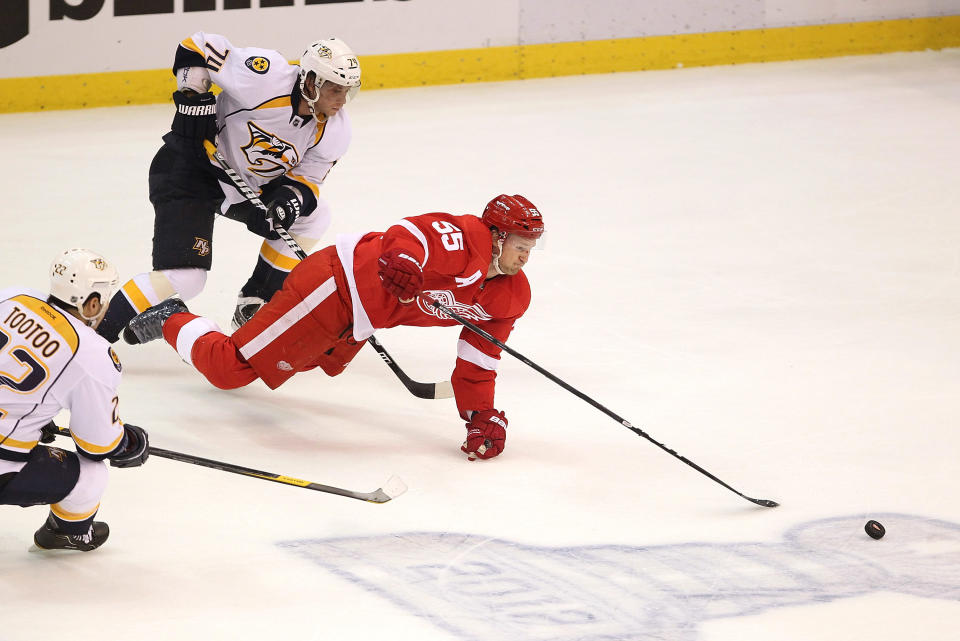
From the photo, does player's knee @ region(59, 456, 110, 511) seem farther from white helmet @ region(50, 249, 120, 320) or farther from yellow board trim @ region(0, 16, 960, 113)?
yellow board trim @ region(0, 16, 960, 113)

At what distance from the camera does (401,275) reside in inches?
136

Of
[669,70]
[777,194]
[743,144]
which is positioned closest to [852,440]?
[777,194]

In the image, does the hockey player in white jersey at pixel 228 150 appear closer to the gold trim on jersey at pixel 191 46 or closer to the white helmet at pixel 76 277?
the gold trim on jersey at pixel 191 46

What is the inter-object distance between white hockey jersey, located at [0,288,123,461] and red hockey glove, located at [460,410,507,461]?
3.78 feet

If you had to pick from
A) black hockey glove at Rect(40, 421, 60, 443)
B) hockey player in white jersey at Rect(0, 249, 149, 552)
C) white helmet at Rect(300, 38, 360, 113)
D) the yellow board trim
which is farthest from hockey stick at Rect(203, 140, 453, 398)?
the yellow board trim

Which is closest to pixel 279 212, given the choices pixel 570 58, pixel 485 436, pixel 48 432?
pixel 485 436

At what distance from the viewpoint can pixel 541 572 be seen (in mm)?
3064

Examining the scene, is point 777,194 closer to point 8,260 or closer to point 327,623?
point 8,260

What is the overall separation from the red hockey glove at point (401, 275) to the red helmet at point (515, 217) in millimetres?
269

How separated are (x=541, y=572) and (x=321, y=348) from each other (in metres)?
1.13

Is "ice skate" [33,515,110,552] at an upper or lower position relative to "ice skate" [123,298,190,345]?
lower

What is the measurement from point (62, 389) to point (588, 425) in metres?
1.82

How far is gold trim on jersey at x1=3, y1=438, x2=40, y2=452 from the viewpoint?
2755mm

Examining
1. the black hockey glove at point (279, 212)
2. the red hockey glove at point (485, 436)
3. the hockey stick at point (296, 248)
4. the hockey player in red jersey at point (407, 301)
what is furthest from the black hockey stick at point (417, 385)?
the black hockey glove at point (279, 212)
